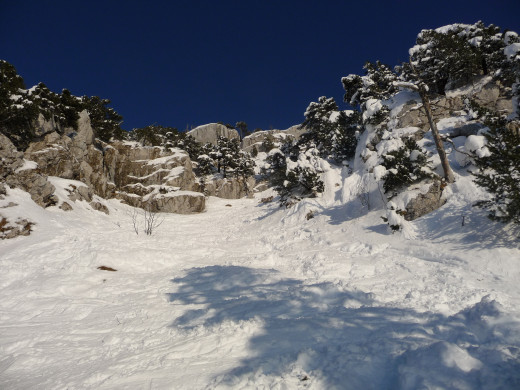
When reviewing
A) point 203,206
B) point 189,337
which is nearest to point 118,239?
point 189,337

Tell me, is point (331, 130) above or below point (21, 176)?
above

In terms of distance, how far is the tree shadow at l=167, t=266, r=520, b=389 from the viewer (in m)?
2.91

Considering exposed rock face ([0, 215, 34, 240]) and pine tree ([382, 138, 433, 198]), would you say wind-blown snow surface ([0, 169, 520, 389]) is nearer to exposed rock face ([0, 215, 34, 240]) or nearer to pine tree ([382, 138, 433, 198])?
exposed rock face ([0, 215, 34, 240])

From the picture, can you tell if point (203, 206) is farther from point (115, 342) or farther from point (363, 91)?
point (115, 342)

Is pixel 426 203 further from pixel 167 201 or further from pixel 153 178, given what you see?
pixel 153 178

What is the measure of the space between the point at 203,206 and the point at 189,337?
27.6 m

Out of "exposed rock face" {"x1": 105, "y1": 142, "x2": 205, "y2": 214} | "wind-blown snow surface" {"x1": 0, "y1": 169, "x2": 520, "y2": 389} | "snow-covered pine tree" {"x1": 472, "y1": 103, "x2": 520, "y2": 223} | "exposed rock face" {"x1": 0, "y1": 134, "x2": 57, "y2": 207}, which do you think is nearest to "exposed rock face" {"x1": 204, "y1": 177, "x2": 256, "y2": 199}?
"exposed rock face" {"x1": 105, "y1": 142, "x2": 205, "y2": 214}

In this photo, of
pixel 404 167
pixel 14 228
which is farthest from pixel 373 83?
pixel 14 228

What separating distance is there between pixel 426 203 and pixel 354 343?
965cm

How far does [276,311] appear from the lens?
16.9 ft

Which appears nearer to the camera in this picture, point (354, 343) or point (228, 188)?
point (354, 343)

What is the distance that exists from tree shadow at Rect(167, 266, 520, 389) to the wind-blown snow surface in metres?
0.02

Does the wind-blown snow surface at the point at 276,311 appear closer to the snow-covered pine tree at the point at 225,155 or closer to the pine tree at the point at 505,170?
the pine tree at the point at 505,170

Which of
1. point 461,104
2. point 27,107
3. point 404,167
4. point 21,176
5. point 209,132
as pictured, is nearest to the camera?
point 404,167
